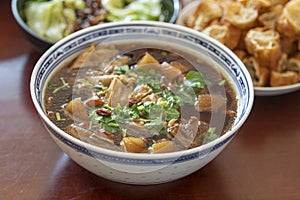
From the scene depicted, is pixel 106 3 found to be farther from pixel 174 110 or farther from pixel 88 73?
pixel 174 110

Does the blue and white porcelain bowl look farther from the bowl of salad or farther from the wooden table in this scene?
the bowl of salad

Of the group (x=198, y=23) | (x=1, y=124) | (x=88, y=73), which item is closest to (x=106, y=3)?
(x=198, y=23)

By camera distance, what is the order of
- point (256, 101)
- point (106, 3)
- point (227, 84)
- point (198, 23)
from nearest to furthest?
point (227, 84) < point (256, 101) < point (198, 23) < point (106, 3)

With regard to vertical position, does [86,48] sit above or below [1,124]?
above

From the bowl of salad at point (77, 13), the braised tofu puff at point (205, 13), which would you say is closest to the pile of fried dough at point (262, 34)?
the braised tofu puff at point (205, 13)

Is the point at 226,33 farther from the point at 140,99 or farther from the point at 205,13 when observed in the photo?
the point at 140,99

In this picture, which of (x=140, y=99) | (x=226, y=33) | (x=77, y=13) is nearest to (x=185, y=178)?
(x=140, y=99)
